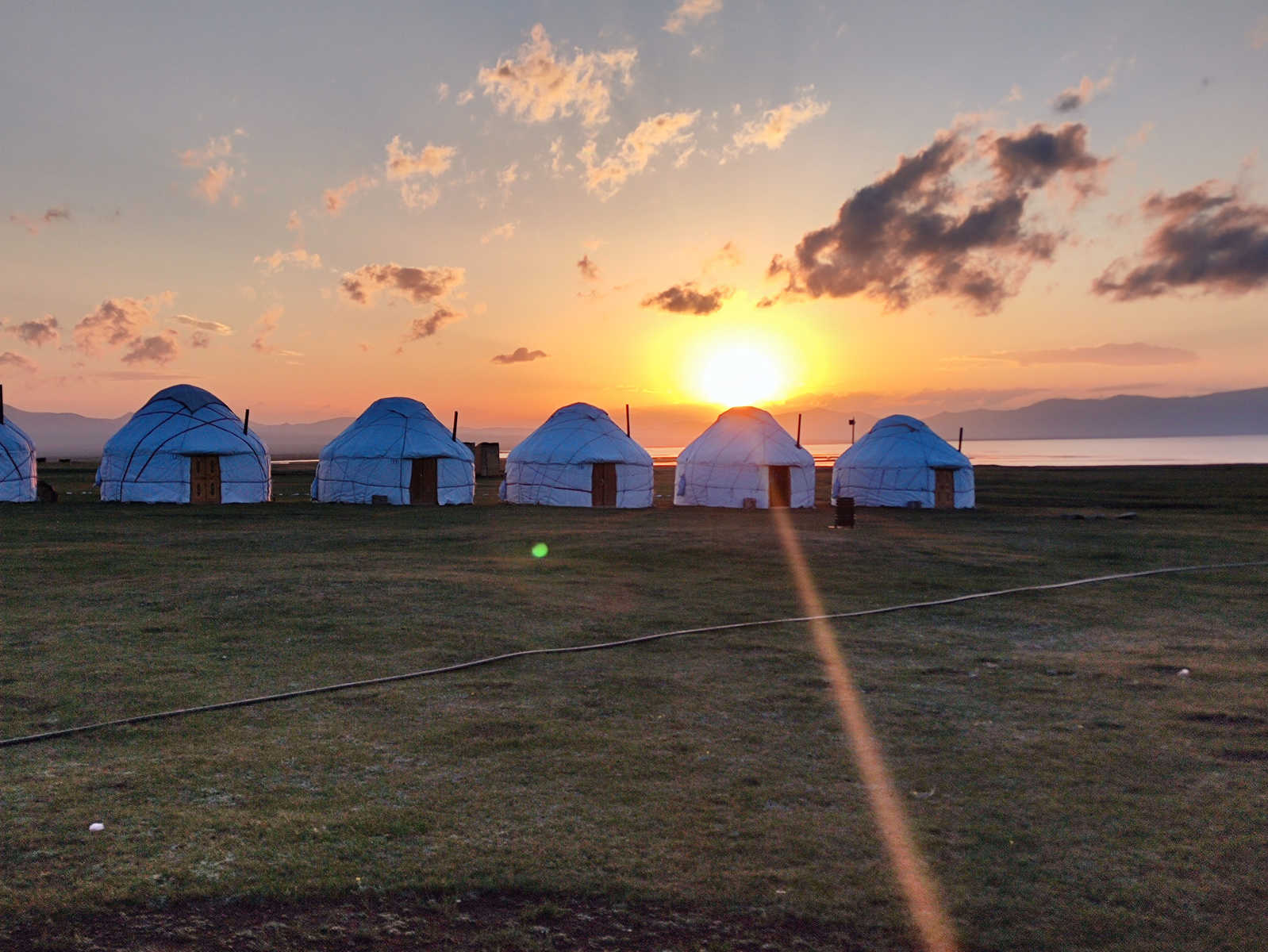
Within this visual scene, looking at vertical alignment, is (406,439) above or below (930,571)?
above

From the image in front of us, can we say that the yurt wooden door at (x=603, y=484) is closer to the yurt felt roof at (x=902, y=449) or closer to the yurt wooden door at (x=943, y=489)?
the yurt felt roof at (x=902, y=449)

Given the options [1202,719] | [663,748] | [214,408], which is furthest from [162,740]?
[214,408]

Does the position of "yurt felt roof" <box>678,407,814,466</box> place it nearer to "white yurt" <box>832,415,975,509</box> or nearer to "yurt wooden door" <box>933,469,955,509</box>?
"white yurt" <box>832,415,975,509</box>

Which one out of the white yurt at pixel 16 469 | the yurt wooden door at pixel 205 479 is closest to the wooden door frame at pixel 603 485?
the yurt wooden door at pixel 205 479

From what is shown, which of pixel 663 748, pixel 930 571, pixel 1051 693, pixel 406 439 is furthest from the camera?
pixel 406 439

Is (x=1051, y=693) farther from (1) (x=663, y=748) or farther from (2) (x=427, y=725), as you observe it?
(2) (x=427, y=725)

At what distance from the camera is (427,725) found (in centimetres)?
663

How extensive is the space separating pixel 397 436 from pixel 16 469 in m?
12.7

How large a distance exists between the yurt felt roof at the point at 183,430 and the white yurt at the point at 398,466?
3106mm

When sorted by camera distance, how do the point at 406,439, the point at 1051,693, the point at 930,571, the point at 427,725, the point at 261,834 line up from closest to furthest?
the point at 261,834, the point at 427,725, the point at 1051,693, the point at 930,571, the point at 406,439

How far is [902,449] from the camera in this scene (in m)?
36.2

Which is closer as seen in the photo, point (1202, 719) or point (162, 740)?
point (162, 740)

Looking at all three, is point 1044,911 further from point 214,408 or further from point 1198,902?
point 214,408

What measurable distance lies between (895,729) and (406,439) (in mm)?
29215
